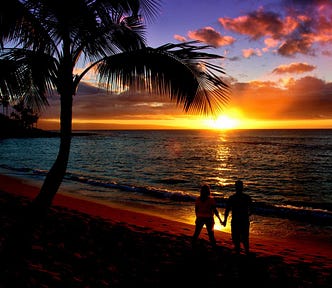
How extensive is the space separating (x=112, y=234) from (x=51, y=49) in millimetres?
5135

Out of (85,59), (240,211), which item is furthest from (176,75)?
(240,211)

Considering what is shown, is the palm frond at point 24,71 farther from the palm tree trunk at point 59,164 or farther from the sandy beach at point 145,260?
the sandy beach at point 145,260

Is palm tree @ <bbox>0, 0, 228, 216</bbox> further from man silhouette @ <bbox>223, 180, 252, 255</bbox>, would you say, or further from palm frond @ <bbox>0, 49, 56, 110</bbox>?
man silhouette @ <bbox>223, 180, 252, 255</bbox>

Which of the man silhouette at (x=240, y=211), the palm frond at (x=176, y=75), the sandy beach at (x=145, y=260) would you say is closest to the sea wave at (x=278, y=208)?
the sandy beach at (x=145, y=260)

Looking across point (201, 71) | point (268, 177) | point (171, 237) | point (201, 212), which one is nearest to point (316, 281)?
point (201, 212)

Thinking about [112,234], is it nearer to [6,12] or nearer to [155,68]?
[155,68]

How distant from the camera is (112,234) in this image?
320 inches

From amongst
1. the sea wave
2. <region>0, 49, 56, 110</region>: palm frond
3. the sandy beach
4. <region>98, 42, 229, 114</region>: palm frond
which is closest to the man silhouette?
→ the sandy beach

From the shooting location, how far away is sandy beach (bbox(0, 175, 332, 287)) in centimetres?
495

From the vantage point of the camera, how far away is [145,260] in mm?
6223

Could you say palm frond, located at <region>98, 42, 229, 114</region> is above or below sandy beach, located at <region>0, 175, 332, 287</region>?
above

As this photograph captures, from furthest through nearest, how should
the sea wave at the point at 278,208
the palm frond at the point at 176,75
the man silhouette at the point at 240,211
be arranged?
the sea wave at the point at 278,208 → the man silhouette at the point at 240,211 → the palm frond at the point at 176,75

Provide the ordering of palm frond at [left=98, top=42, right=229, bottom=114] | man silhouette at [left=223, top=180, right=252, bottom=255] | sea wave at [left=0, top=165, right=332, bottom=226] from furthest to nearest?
sea wave at [left=0, top=165, right=332, bottom=226], man silhouette at [left=223, top=180, right=252, bottom=255], palm frond at [left=98, top=42, right=229, bottom=114]

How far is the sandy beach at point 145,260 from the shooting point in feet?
16.3
